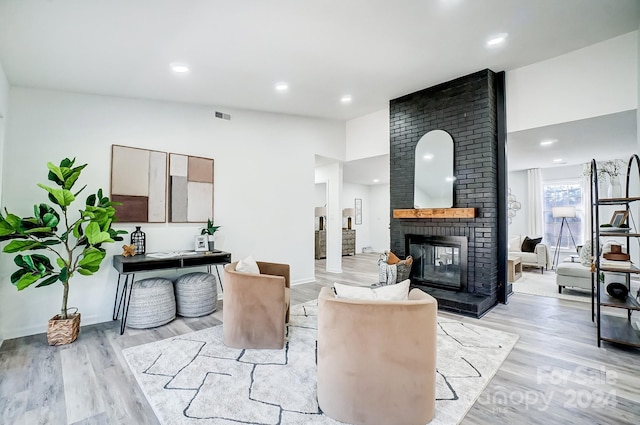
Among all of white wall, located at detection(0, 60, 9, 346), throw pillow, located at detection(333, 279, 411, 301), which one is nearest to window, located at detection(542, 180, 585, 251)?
throw pillow, located at detection(333, 279, 411, 301)


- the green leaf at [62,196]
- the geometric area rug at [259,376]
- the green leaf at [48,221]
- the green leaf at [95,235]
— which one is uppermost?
the green leaf at [62,196]

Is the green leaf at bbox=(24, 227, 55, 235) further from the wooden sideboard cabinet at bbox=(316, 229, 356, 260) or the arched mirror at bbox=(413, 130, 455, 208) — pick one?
the wooden sideboard cabinet at bbox=(316, 229, 356, 260)

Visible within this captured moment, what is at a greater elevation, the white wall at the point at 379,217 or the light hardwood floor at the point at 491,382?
the white wall at the point at 379,217

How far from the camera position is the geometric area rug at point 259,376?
6.01 feet

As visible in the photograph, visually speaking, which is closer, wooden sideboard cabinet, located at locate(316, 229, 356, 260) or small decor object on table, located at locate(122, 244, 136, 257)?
small decor object on table, located at locate(122, 244, 136, 257)

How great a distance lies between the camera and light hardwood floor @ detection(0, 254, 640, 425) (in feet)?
6.04

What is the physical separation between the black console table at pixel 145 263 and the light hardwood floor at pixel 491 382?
0.77 ft

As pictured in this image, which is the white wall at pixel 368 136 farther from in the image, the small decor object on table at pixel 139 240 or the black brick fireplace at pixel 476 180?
the small decor object on table at pixel 139 240

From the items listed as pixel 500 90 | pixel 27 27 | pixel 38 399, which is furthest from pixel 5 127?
pixel 500 90

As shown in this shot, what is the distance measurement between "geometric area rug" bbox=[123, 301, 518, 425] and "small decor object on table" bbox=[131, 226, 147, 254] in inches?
48.7

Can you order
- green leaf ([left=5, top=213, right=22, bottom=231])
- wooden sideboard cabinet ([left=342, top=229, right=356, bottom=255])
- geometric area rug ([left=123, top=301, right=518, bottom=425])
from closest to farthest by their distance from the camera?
1. geometric area rug ([left=123, top=301, right=518, bottom=425])
2. green leaf ([left=5, top=213, right=22, bottom=231])
3. wooden sideboard cabinet ([left=342, top=229, right=356, bottom=255])

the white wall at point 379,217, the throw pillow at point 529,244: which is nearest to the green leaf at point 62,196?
the throw pillow at point 529,244

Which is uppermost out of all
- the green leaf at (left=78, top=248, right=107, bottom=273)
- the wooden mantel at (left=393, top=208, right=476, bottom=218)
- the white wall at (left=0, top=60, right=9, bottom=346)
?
the white wall at (left=0, top=60, right=9, bottom=346)

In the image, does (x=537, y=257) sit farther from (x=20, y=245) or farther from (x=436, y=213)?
(x=20, y=245)
